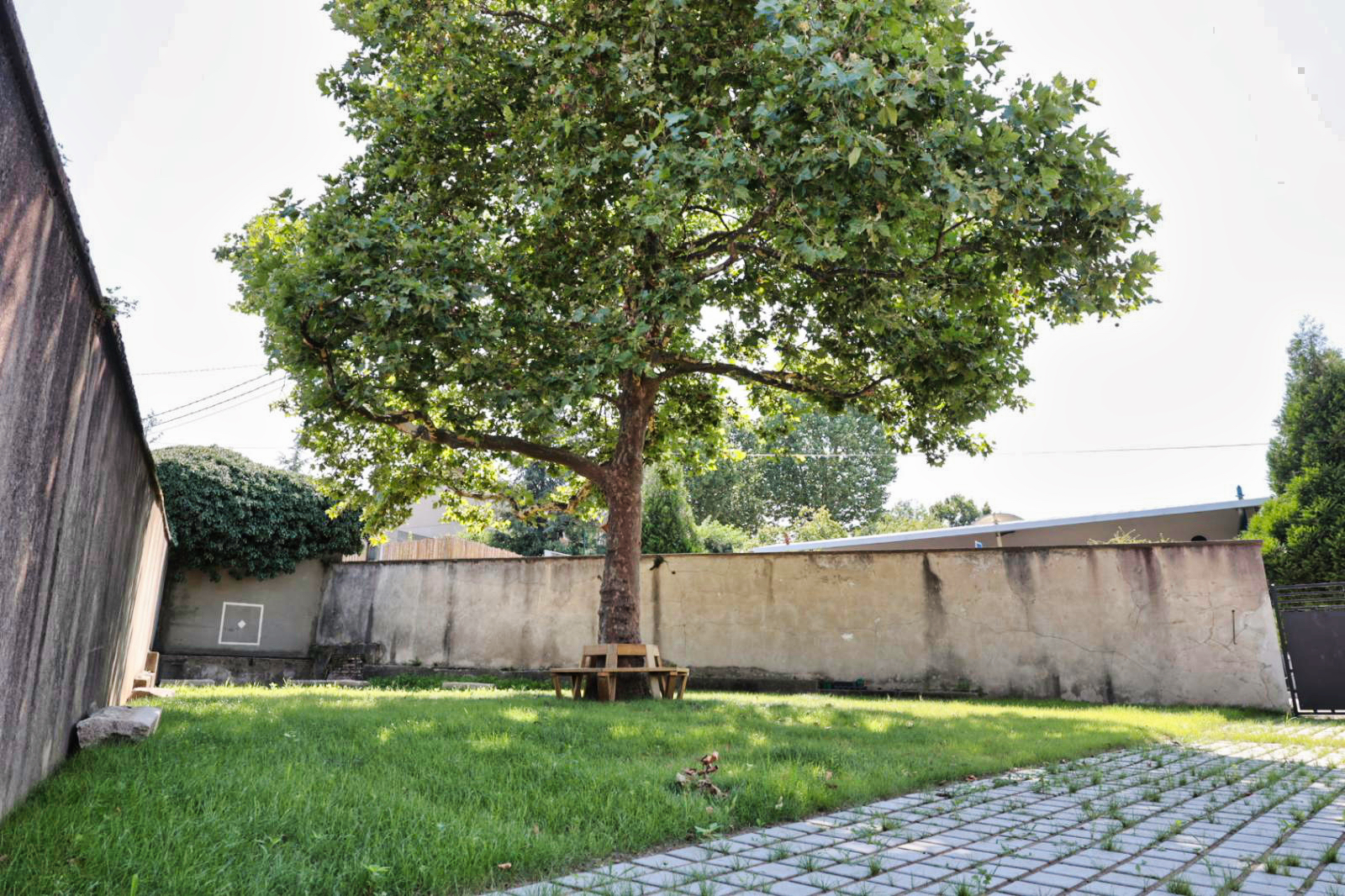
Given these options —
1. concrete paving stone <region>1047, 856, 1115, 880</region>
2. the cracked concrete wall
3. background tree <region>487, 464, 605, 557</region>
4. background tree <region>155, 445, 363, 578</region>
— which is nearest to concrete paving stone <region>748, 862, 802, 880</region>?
concrete paving stone <region>1047, 856, 1115, 880</region>

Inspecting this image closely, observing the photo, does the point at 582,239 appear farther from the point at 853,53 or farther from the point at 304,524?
the point at 304,524

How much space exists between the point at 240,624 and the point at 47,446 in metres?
16.9

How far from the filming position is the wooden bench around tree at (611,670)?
9859 mm

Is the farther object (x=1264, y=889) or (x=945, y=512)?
(x=945, y=512)

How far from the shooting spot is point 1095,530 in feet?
81.3

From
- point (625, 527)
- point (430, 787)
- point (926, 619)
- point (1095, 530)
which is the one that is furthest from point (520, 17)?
point (1095, 530)

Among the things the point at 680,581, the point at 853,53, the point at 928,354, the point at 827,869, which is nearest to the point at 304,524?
→ the point at 680,581

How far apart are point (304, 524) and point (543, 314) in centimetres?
1173

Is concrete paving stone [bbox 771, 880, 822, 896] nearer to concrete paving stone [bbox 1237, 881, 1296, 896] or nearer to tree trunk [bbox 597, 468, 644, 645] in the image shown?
concrete paving stone [bbox 1237, 881, 1296, 896]

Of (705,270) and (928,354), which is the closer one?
(928,354)

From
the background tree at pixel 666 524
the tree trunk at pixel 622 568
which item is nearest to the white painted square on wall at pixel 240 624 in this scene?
the background tree at pixel 666 524

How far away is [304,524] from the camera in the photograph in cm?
1864

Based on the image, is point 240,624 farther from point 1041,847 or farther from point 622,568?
point 1041,847

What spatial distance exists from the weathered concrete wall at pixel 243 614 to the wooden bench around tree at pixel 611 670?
1075 centimetres
